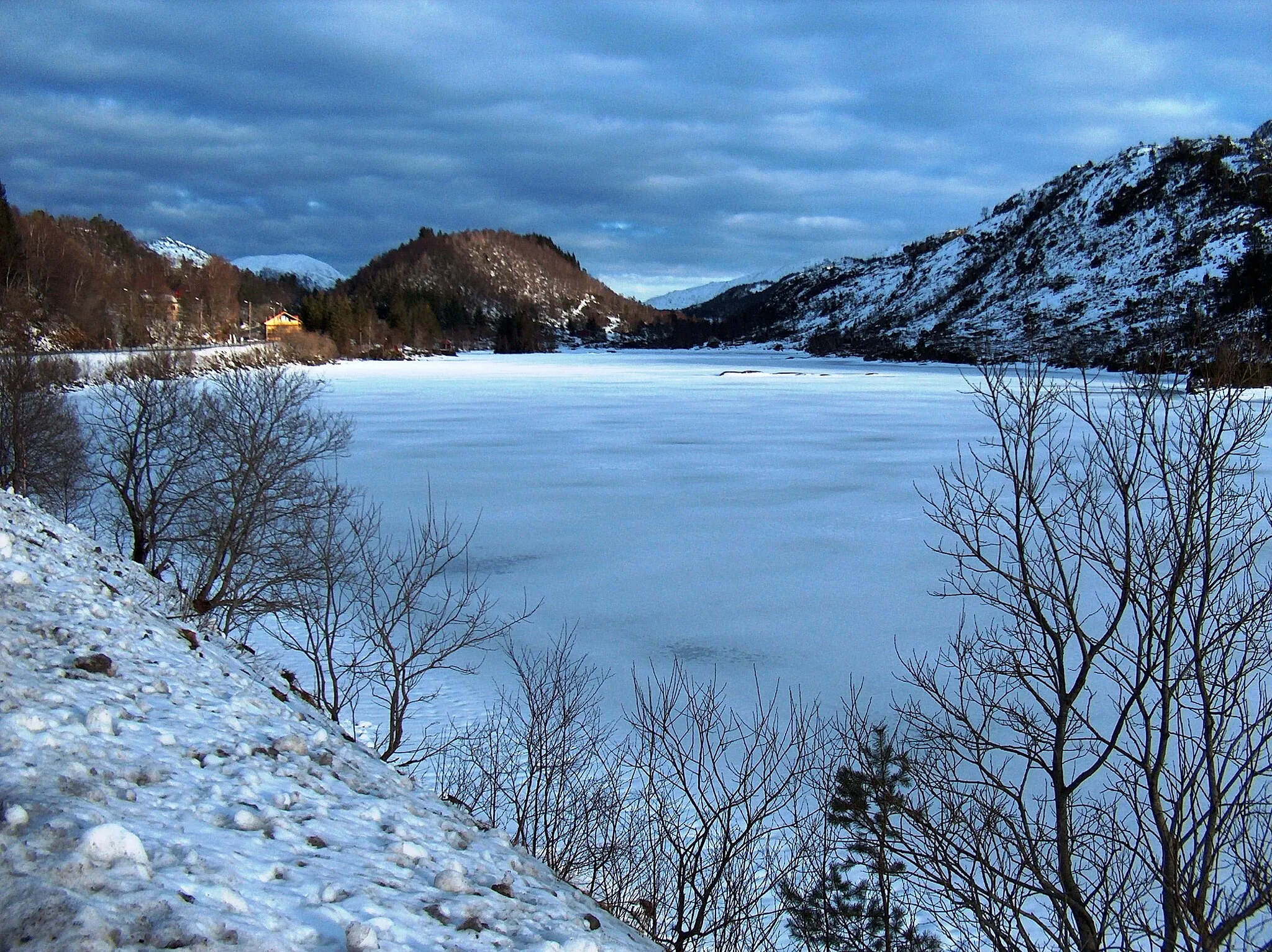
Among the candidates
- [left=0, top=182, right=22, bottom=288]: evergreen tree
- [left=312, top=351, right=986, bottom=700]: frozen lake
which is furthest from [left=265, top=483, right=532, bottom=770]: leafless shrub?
[left=0, top=182, right=22, bottom=288]: evergreen tree

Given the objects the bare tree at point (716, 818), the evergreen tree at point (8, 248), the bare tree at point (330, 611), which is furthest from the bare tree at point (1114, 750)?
the evergreen tree at point (8, 248)

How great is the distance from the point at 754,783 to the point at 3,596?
23.7 feet

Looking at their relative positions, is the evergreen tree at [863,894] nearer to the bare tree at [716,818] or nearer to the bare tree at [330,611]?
the bare tree at [716,818]

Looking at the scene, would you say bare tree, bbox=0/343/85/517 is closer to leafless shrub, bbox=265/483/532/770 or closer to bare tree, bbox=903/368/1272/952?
leafless shrub, bbox=265/483/532/770

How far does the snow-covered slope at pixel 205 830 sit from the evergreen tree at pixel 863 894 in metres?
1.46

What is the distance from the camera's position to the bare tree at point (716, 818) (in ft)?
22.1

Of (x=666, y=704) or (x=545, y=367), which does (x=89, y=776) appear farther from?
(x=545, y=367)

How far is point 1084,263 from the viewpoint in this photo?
459ft

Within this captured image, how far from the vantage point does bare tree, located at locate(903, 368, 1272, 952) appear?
5598 mm

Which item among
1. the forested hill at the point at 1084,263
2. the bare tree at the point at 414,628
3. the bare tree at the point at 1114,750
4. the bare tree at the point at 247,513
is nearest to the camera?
the bare tree at the point at 1114,750

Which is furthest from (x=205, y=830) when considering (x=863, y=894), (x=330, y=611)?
(x=330, y=611)

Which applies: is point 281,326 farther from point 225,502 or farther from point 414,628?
point 414,628

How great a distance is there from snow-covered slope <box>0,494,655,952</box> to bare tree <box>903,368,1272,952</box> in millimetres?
2963

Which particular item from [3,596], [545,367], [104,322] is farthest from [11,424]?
[545,367]
